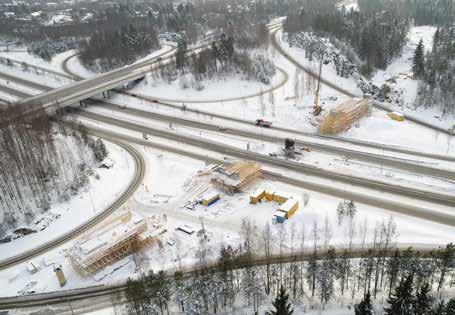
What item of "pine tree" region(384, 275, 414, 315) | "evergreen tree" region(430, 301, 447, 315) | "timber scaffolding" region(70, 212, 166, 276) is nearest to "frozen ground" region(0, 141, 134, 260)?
"timber scaffolding" region(70, 212, 166, 276)

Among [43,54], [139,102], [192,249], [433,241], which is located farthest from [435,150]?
[43,54]

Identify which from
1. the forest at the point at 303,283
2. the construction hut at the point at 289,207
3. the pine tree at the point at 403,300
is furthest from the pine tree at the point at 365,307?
the construction hut at the point at 289,207

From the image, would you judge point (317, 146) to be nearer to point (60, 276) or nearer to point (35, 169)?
point (60, 276)

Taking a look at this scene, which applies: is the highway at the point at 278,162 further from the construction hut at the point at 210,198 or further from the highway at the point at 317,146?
the construction hut at the point at 210,198

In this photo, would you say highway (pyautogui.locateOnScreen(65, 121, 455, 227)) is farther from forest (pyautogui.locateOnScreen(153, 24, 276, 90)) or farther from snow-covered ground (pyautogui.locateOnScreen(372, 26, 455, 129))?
forest (pyautogui.locateOnScreen(153, 24, 276, 90))

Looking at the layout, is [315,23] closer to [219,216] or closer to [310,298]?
[219,216]

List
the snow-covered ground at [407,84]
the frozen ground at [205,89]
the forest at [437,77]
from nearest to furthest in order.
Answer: the snow-covered ground at [407,84] → the forest at [437,77] → the frozen ground at [205,89]
